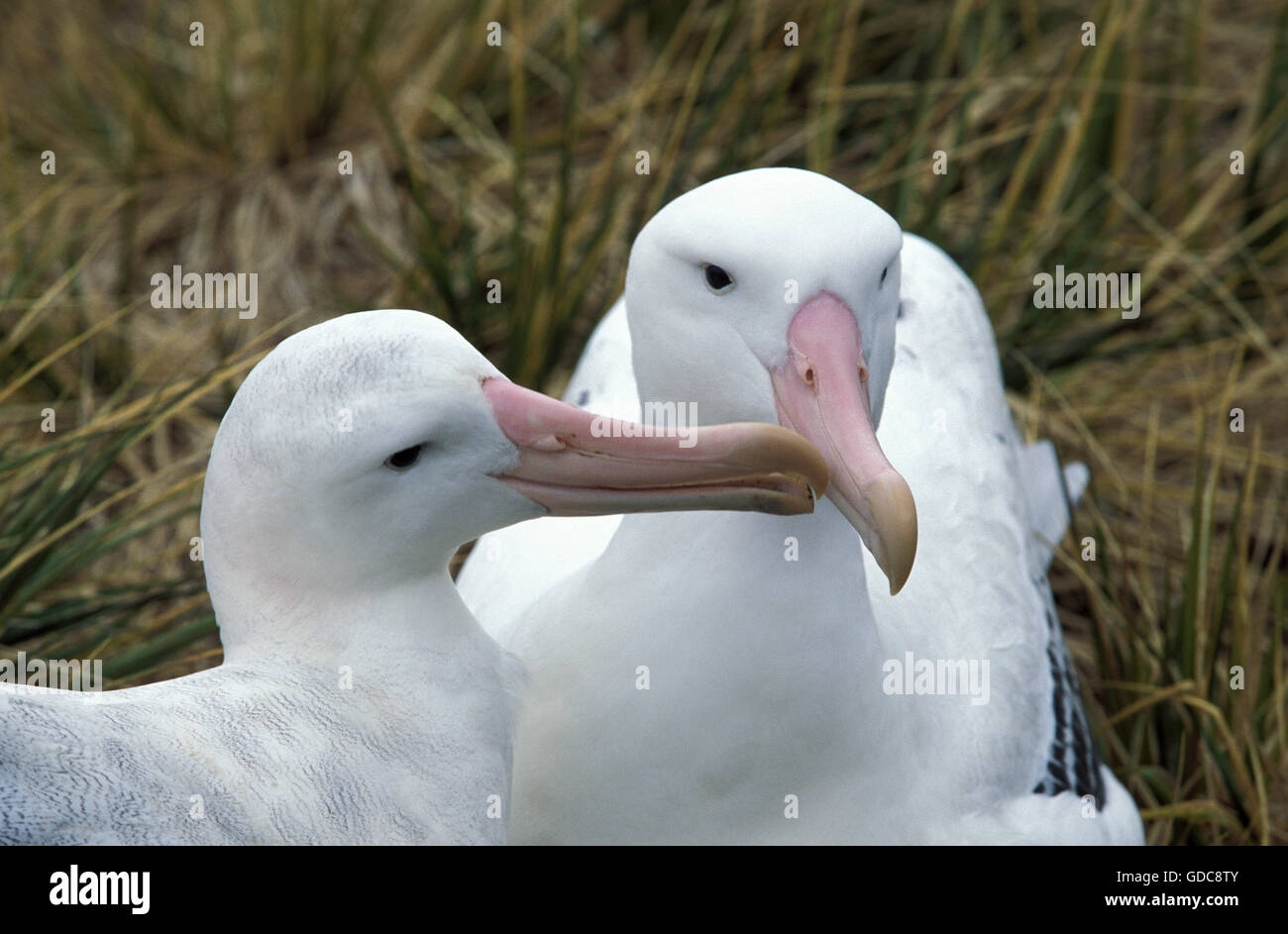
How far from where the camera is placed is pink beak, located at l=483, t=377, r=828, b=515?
2.73 meters

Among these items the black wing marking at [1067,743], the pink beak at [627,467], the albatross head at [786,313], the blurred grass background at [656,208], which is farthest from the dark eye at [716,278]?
the blurred grass background at [656,208]

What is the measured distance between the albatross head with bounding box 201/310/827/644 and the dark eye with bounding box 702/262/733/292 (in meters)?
0.30

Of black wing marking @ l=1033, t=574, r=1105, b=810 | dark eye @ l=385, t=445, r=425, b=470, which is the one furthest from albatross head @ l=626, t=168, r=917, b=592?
black wing marking @ l=1033, t=574, r=1105, b=810

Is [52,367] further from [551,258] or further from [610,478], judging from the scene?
[610,478]

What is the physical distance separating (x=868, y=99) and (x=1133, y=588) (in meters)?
2.36

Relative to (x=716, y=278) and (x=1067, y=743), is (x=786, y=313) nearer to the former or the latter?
(x=716, y=278)

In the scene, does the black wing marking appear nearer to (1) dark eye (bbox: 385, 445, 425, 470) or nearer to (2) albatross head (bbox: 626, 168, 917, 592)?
(2) albatross head (bbox: 626, 168, 917, 592)

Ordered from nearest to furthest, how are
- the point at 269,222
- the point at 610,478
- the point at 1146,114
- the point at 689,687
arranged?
the point at 610,478
the point at 689,687
the point at 269,222
the point at 1146,114

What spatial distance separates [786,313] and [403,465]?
695 millimetres

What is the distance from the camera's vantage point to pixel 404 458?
271 centimetres

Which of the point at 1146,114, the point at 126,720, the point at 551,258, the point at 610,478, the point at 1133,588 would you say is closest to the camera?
the point at 126,720

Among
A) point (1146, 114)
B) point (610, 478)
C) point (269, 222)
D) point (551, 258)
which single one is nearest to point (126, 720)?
point (610, 478)

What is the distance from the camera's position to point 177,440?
204 inches

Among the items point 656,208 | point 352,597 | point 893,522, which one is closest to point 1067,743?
point 893,522
